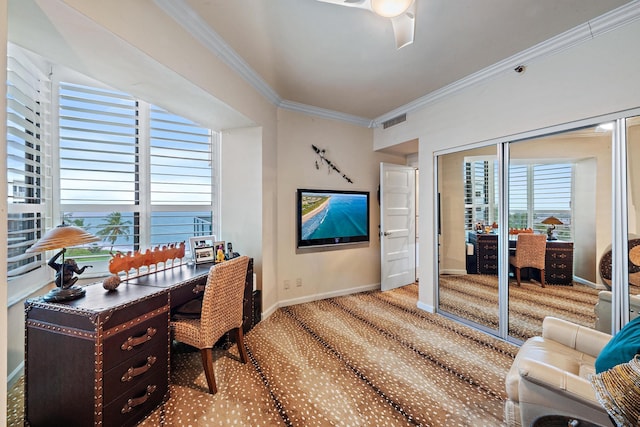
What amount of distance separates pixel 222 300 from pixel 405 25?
2145 mm

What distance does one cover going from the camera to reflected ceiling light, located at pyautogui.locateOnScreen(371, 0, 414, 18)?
1322 mm

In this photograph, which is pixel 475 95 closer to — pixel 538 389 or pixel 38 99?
pixel 538 389

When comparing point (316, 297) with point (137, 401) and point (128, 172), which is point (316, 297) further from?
point (128, 172)

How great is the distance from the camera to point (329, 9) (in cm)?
178

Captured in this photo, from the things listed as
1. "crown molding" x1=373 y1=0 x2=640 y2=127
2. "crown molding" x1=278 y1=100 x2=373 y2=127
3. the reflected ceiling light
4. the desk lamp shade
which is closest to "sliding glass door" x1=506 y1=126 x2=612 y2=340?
"crown molding" x1=373 y1=0 x2=640 y2=127

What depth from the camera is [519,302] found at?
2553 millimetres

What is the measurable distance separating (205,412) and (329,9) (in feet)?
9.15

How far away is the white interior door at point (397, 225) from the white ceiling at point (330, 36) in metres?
1.52

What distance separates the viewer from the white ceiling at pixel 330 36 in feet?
4.93

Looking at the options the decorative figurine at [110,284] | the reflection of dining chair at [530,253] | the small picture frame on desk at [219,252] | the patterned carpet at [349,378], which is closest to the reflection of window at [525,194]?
the reflection of dining chair at [530,253]

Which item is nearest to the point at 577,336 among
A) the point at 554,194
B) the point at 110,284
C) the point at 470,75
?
the point at 554,194

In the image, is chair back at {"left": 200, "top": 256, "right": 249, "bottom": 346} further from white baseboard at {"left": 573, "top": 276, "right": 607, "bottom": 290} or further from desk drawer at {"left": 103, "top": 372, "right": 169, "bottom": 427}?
white baseboard at {"left": 573, "top": 276, "right": 607, "bottom": 290}

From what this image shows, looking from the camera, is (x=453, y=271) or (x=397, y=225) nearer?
(x=453, y=271)

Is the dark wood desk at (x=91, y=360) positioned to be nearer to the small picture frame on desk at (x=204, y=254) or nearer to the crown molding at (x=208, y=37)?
the small picture frame on desk at (x=204, y=254)
